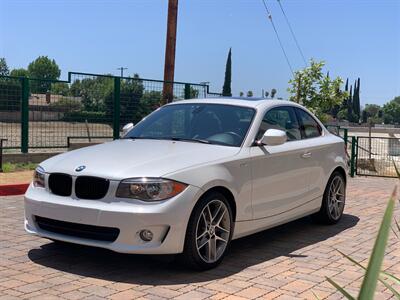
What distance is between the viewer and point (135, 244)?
4.55 m

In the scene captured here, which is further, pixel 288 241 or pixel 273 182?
pixel 288 241

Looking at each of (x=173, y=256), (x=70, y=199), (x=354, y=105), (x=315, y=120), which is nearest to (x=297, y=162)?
(x=315, y=120)

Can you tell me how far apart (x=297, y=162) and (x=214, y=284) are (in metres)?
2.25

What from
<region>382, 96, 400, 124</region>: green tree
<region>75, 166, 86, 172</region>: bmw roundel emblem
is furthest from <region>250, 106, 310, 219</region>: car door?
<region>382, 96, 400, 124</region>: green tree

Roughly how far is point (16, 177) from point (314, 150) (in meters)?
5.77

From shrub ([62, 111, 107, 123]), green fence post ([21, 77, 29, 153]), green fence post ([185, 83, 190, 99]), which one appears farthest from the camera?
green fence post ([185, 83, 190, 99])

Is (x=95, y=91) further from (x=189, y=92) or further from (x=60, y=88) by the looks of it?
(x=189, y=92)

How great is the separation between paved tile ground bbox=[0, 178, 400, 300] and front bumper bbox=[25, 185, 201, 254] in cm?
31

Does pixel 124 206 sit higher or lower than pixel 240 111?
lower

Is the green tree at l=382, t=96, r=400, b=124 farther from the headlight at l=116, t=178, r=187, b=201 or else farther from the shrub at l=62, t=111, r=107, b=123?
the headlight at l=116, t=178, r=187, b=201

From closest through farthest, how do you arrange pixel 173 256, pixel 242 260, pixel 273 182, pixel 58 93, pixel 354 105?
pixel 173 256 < pixel 242 260 < pixel 273 182 < pixel 58 93 < pixel 354 105

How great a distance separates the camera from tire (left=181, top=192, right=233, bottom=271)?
15.6 ft

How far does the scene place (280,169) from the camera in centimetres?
598

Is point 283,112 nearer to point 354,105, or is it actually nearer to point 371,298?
point 371,298
